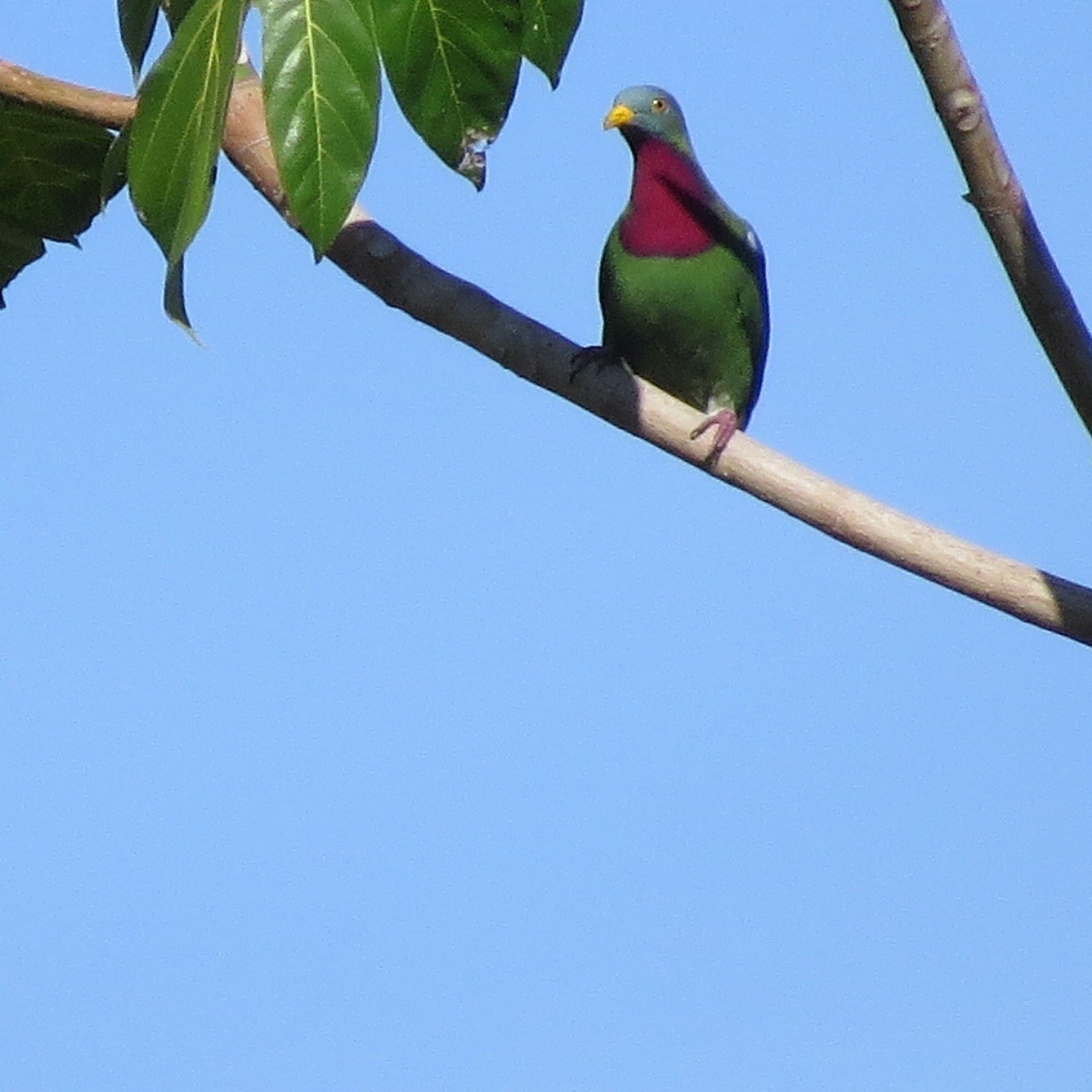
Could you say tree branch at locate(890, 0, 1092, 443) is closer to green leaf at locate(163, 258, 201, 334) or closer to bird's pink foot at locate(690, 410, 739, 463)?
bird's pink foot at locate(690, 410, 739, 463)

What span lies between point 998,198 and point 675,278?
2726 millimetres

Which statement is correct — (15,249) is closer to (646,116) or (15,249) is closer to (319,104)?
(319,104)

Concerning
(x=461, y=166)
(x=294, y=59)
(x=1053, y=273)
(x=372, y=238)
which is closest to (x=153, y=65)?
(x=294, y=59)

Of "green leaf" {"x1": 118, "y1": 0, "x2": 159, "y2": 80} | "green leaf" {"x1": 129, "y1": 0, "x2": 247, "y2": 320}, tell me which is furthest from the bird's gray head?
"green leaf" {"x1": 129, "y1": 0, "x2": 247, "y2": 320}

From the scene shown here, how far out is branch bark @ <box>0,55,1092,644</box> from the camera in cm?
243

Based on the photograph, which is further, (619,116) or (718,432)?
(619,116)

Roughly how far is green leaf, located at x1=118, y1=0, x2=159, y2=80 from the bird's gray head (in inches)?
107

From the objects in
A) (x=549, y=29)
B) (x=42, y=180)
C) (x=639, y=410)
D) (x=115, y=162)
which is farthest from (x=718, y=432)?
(x=42, y=180)

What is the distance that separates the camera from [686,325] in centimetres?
482

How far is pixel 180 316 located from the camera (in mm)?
1809

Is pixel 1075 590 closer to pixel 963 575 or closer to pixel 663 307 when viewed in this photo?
pixel 963 575

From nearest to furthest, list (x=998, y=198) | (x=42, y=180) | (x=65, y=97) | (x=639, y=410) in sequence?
(x=998, y=198), (x=65, y=97), (x=639, y=410), (x=42, y=180)

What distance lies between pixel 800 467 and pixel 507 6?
83 cm

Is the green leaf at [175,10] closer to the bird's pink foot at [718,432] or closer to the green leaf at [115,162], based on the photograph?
the green leaf at [115,162]
